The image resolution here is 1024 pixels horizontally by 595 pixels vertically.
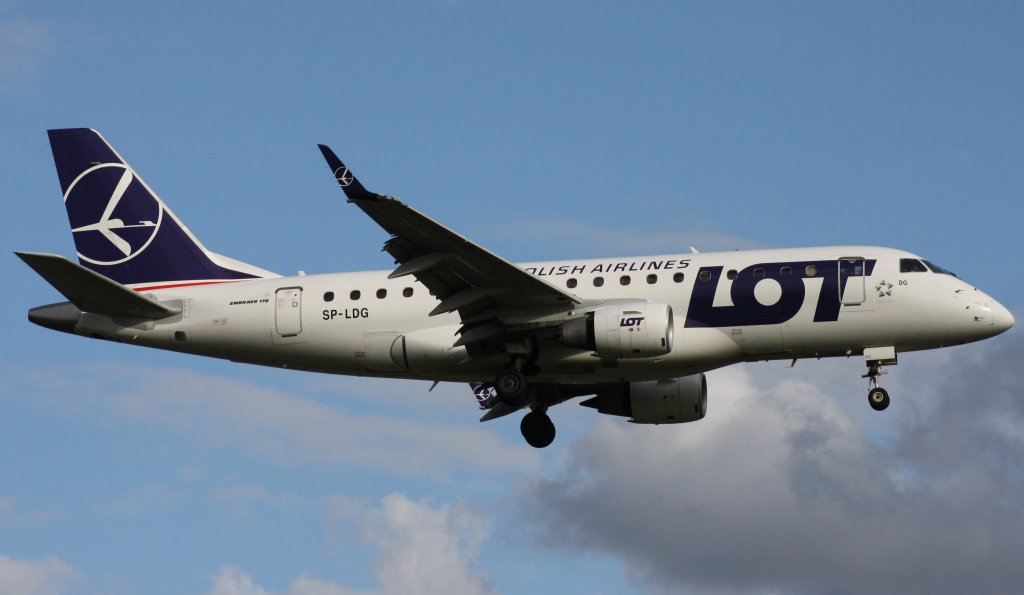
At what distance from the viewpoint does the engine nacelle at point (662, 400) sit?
158 ft

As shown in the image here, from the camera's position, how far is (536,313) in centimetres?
4384

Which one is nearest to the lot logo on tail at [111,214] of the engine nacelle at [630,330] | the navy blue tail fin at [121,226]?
the navy blue tail fin at [121,226]

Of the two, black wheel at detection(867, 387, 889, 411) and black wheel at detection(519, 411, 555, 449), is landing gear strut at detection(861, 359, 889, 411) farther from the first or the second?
black wheel at detection(519, 411, 555, 449)

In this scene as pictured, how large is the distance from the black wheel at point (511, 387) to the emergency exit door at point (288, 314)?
595 centimetres

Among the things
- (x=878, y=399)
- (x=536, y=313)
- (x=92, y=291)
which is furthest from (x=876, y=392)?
(x=92, y=291)

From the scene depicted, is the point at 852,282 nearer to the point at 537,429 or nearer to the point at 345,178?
the point at 537,429

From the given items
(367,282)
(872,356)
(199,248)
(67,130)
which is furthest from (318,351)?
(872,356)

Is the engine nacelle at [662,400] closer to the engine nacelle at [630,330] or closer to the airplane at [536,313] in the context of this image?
the airplane at [536,313]

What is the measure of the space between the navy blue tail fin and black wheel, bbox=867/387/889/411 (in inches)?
710

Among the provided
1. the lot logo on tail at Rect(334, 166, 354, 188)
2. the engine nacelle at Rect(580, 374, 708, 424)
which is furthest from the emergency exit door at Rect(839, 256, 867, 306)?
the lot logo on tail at Rect(334, 166, 354, 188)

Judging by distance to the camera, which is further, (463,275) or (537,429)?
(537,429)

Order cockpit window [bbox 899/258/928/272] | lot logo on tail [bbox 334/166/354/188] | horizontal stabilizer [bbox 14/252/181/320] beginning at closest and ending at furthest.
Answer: lot logo on tail [bbox 334/166/354/188] < horizontal stabilizer [bbox 14/252/181/320] < cockpit window [bbox 899/258/928/272]

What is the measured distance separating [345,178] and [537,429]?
44.7ft

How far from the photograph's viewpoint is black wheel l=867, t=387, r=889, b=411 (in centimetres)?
4372
